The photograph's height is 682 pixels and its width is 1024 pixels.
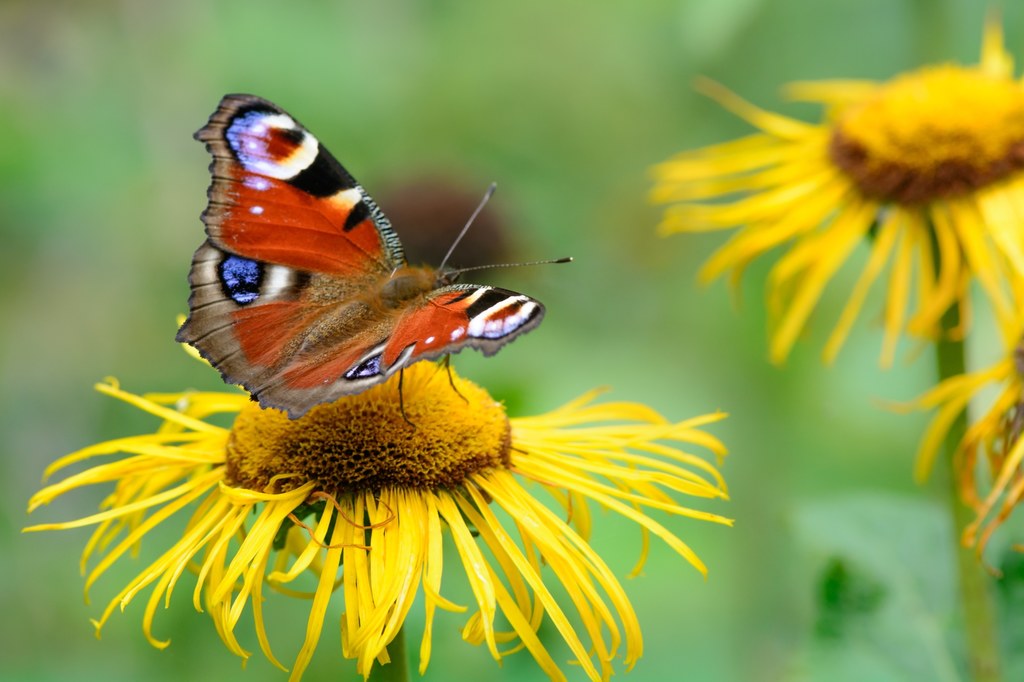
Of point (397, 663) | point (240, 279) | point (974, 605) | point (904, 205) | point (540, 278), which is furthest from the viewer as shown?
point (540, 278)

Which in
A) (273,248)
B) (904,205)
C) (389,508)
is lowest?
(389,508)

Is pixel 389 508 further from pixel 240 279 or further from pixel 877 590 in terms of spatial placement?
pixel 877 590

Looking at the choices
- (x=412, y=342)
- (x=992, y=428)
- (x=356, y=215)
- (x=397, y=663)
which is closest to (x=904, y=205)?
(x=992, y=428)

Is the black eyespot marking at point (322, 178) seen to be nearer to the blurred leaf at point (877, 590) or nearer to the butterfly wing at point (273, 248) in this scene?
the butterfly wing at point (273, 248)

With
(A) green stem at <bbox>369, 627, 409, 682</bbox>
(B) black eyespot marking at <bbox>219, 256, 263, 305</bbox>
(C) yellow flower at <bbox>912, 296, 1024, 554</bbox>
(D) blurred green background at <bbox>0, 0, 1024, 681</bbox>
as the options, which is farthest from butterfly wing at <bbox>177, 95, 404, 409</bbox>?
(C) yellow flower at <bbox>912, 296, 1024, 554</bbox>

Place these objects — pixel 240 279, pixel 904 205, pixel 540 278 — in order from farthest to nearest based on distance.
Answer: pixel 540 278, pixel 904 205, pixel 240 279

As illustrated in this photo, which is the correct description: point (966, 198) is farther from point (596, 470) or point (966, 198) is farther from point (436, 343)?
point (436, 343)

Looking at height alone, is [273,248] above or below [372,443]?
above
